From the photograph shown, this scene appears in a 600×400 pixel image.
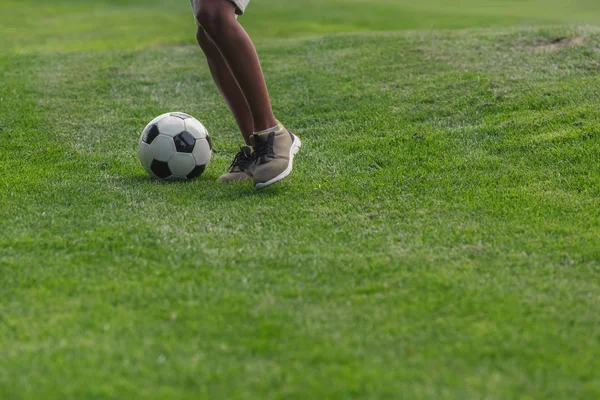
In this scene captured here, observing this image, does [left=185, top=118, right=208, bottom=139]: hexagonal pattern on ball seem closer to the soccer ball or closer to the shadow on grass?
the soccer ball

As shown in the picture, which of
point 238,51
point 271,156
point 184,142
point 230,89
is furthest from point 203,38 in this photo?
point 271,156

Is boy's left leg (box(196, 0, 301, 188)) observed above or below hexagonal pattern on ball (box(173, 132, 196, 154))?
above

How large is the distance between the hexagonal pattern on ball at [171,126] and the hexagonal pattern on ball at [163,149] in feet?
0.23

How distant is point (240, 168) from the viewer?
508cm

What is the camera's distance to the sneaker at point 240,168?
5.02 meters

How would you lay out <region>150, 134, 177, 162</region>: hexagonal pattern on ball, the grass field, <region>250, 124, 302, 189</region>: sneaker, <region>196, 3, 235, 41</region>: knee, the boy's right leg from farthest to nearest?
the boy's right leg < <region>150, 134, 177, 162</region>: hexagonal pattern on ball < <region>250, 124, 302, 189</region>: sneaker < <region>196, 3, 235, 41</region>: knee < the grass field

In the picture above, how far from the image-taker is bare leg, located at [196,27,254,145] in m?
5.18

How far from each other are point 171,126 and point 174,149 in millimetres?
268

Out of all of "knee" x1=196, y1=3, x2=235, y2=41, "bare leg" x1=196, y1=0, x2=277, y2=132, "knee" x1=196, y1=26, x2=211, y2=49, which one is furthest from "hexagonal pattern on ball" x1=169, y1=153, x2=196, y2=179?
"knee" x1=196, y1=3, x2=235, y2=41

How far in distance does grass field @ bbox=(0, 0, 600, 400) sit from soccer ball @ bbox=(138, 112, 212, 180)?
0.45 ft

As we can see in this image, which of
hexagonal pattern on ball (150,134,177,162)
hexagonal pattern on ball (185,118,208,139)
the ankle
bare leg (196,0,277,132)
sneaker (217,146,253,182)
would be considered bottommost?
sneaker (217,146,253,182)

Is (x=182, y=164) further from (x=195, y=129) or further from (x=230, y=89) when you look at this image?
(x=230, y=89)

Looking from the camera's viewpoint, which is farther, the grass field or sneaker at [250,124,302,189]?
sneaker at [250,124,302,189]

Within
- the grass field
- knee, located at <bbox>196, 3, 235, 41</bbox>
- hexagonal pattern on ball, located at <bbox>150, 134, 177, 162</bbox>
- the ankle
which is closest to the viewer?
the grass field
